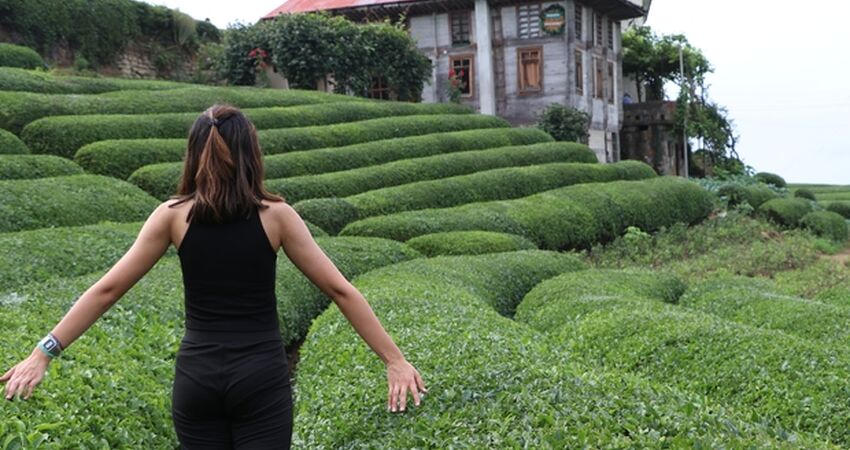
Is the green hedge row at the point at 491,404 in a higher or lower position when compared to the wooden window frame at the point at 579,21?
lower

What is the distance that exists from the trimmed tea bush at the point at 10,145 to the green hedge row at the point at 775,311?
40.2 feet

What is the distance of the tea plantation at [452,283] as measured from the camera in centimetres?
540

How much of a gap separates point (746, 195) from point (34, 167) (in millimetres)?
19772

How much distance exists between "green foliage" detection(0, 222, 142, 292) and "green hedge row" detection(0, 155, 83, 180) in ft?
12.7

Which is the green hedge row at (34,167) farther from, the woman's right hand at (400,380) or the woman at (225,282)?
the woman's right hand at (400,380)

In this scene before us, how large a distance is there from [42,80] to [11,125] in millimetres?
4042

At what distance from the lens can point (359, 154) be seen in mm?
23141

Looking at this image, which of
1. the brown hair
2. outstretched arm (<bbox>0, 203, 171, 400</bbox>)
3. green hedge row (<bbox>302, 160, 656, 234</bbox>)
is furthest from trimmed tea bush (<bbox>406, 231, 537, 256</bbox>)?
the brown hair

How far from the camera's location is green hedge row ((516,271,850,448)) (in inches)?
283

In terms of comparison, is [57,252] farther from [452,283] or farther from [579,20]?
[579,20]

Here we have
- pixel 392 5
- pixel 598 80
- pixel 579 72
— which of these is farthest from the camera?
pixel 598 80

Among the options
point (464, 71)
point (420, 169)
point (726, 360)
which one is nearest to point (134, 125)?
point (420, 169)

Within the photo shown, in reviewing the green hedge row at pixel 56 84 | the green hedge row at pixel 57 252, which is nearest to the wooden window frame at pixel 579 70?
the green hedge row at pixel 56 84

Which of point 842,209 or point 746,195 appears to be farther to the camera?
point 842,209
